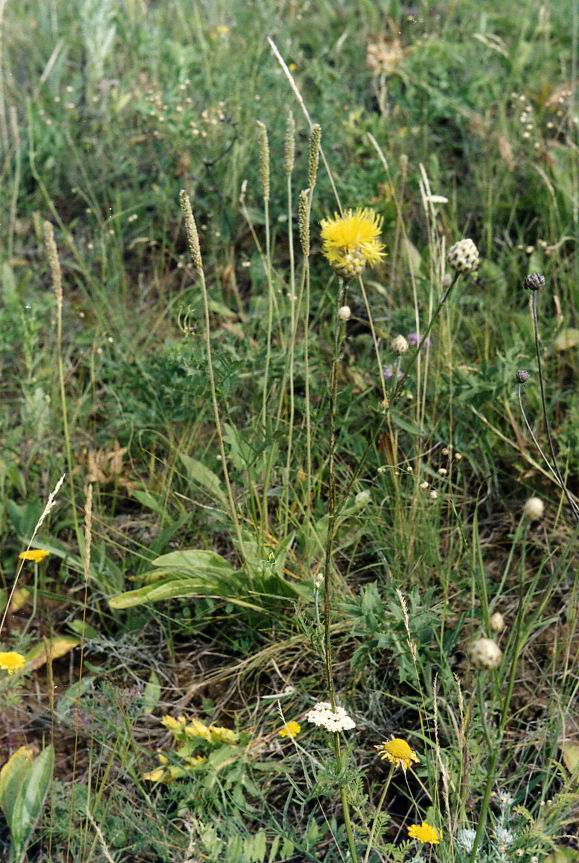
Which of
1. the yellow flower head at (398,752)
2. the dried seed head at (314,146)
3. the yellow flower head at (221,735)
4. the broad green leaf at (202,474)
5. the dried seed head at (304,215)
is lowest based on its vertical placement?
the yellow flower head at (221,735)

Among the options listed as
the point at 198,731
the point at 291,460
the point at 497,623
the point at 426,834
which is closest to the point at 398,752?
the point at 426,834

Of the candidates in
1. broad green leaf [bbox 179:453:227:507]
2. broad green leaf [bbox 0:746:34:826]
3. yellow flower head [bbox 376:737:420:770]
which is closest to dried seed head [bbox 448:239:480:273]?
yellow flower head [bbox 376:737:420:770]

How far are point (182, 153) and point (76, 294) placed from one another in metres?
0.53

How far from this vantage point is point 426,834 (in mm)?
1526

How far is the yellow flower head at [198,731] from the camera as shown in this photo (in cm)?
185

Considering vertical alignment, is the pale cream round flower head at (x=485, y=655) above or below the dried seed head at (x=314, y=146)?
below

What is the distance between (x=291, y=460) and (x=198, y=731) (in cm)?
66

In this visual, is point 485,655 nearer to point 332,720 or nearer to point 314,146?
point 332,720

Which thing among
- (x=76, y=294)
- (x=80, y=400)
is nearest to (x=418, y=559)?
(x=80, y=400)

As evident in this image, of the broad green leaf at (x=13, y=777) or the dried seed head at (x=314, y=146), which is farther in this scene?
the broad green leaf at (x=13, y=777)

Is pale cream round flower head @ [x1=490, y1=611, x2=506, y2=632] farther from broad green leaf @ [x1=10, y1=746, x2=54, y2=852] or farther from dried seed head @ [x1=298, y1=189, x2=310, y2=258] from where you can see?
broad green leaf @ [x1=10, y1=746, x2=54, y2=852]

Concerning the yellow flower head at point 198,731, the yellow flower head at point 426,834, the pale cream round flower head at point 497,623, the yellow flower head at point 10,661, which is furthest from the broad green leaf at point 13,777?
the pale cream round flower head at point 497,623

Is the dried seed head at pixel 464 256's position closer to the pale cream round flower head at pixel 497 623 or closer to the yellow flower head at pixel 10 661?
the pale cream round flower head at pixel 497 623

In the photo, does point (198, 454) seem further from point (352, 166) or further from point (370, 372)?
point (352, 166)
